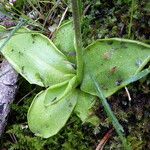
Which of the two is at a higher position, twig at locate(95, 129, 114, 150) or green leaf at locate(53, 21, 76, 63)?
green leaf at locate(53, 21, 76, 63)

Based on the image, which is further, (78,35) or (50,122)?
(50,122)

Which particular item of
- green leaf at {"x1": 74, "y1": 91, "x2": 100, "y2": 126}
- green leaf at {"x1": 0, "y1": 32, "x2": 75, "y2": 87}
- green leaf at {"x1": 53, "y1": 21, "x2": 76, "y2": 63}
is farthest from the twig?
green leaf at {"x1": 53, "y1": 21, "x2": 76, "y2": 63}

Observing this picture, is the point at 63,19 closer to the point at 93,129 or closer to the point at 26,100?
the point at 26,100

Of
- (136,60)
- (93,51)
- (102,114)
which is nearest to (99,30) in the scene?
(93,51)

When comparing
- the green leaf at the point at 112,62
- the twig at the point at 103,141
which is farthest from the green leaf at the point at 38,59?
the twig at the point at 103,141

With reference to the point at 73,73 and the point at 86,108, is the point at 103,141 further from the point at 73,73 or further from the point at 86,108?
the point at 73,73

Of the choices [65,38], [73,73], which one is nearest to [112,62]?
[73,73]

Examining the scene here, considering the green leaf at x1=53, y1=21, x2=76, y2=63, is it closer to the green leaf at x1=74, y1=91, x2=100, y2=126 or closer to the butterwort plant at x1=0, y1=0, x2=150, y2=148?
the butterwort plant at x1=0, y1=0, x2=150, y2=148
